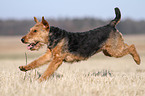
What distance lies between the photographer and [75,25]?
5656cm

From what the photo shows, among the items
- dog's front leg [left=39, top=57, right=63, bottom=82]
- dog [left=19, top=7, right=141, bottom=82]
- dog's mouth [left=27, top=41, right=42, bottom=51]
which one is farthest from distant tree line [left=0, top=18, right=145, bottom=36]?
dog's front leg [left=39, top=57, right=63, bottom=82]

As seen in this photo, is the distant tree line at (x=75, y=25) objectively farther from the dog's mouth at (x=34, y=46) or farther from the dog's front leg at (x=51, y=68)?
the dog's front leg at (x=51, y=68)

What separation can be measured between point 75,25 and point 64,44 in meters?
52.6

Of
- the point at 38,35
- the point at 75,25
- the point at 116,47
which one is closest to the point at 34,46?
the point at 38,35

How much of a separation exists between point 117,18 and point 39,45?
8.00 feet

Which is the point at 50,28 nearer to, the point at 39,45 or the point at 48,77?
the point at 39,45

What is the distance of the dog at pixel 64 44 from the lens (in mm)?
4266

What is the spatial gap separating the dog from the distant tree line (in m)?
48.2

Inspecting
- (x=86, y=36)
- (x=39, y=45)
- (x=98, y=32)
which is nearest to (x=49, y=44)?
(x=39, y=45)

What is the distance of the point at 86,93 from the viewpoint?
3.08 m

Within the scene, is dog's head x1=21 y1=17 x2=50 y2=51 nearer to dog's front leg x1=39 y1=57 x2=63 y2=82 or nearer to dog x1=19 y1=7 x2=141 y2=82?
dog x1=19 y1=7 x2=141 y2=82

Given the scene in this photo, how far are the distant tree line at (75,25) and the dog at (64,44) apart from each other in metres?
48.2

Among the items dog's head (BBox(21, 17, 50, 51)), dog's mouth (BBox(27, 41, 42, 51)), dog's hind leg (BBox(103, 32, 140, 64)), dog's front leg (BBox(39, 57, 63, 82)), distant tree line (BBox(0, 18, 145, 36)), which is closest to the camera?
dog's front leg (BBox(39, 57, 63, 82))

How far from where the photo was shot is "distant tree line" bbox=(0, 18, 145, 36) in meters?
53.8
